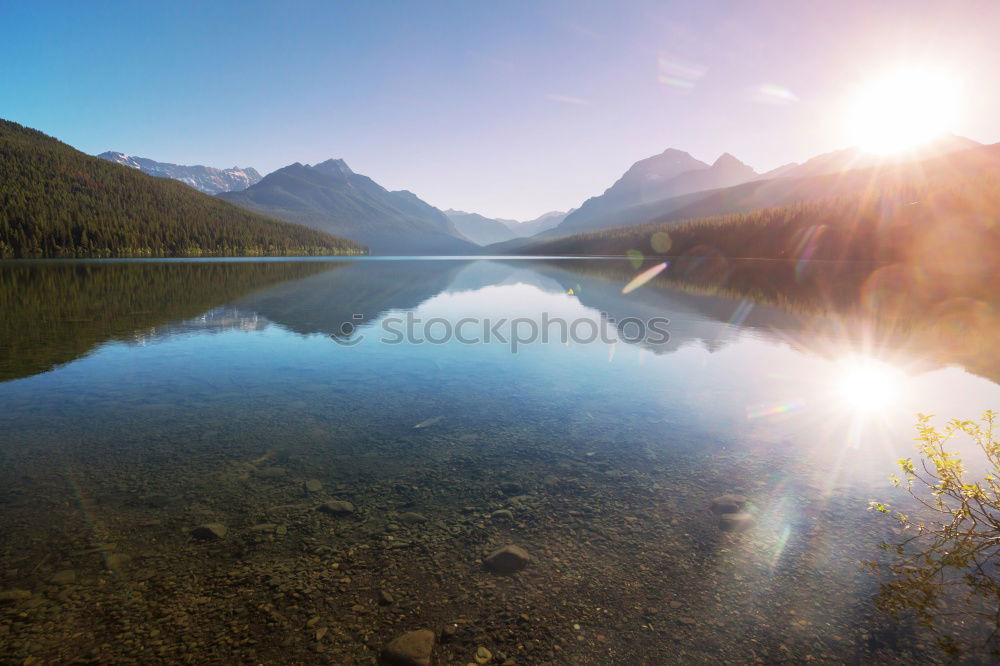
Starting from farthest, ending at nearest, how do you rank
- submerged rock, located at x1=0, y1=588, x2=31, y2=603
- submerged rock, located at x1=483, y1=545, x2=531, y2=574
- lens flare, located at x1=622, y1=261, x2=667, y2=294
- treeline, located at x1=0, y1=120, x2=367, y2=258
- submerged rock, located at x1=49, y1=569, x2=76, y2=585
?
treeline, located at x1=0, y1=120, x2=367, y2=258
lens flare, located at x1=622, y1=261, x2=667, y2=294
submerged rock, located at x1=483, y1=545, x2=531, y2=574
submerged rock, located at x1=49, y1=569, x2=76, y2=585
submerged rock, located at x1=0, y1=588, x2=31, y2=603

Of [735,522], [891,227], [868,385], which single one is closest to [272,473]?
[735,522]

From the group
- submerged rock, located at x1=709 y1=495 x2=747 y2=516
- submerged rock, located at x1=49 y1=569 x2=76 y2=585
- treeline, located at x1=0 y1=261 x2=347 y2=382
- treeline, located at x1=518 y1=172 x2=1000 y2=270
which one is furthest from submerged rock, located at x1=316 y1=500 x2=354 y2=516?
treeline, located at x1=518 y1=172 x2=1000 y2=270

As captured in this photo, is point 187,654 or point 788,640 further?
point 788,640

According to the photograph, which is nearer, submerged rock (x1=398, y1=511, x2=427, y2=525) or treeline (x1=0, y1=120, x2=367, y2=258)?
submerged rock (x1=398, y1=511, x2=427, y2=525)

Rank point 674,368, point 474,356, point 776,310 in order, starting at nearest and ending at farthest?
point 674,368 < point 474,356 < point 776,310

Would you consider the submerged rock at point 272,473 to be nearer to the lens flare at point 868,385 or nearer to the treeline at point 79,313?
the treeline at point 79,313

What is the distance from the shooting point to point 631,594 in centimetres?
544

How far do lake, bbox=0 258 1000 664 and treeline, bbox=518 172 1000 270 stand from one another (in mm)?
78483

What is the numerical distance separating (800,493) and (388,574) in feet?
24.1

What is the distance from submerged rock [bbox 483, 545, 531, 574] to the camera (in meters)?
5.89

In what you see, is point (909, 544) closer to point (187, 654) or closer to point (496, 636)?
point (496, 636)

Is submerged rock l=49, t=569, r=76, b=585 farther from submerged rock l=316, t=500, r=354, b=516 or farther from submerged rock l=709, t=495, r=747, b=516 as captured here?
submerged rock l=709, t=495, r=747, b=516

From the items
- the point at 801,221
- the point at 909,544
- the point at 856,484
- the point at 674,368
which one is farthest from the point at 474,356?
the point at 801,221

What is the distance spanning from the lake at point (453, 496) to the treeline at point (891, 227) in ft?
257
